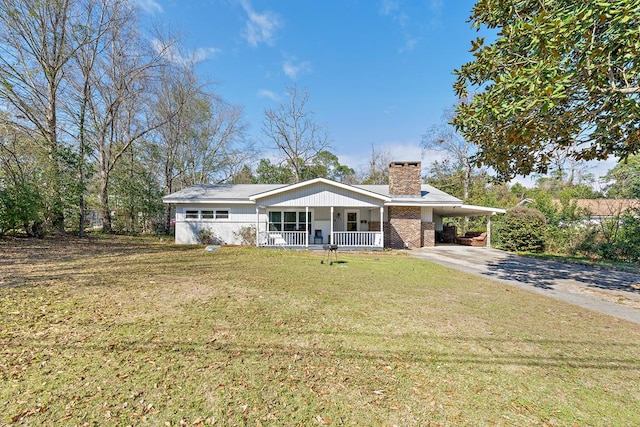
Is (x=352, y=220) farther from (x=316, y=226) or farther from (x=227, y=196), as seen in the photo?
(x=227, y=196)

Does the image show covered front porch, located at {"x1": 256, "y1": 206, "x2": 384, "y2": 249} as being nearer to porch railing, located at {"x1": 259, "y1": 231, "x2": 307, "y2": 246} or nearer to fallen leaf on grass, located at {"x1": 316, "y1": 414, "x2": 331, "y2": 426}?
porch railing, located at {"x1": 259, "y1": 231, "x2": 307, "y2": 246}

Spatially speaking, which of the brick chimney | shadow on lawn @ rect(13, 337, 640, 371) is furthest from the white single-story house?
shadow on lawn @ rect(13, 337, 640, 371)

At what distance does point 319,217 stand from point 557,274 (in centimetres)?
1151

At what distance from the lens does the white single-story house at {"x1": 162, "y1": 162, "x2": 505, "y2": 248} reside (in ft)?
51.7

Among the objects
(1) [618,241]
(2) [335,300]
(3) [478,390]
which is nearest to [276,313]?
(2) [335,300]

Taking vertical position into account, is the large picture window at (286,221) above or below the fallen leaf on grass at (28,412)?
above

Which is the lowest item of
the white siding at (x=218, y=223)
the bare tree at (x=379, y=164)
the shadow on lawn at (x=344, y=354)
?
the shadow on lawn at (x=344, y=354)

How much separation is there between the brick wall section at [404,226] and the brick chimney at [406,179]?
46.6 inches

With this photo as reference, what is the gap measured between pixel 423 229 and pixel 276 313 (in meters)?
14.1

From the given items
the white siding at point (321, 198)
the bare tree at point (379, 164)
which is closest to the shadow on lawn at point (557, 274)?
the white siding at point (321, 198)

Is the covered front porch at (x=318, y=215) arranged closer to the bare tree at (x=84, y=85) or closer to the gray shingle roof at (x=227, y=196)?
the gray shingle roof at (x=227, y=196)

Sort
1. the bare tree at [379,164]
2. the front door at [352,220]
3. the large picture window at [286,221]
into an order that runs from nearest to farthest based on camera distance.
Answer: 1. the large picture window at [286,221]
2. the front door at [352,220]
3. the bare tree at [379,164]

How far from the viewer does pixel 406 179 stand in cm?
1723

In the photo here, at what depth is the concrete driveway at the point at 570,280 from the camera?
604 centimetres
